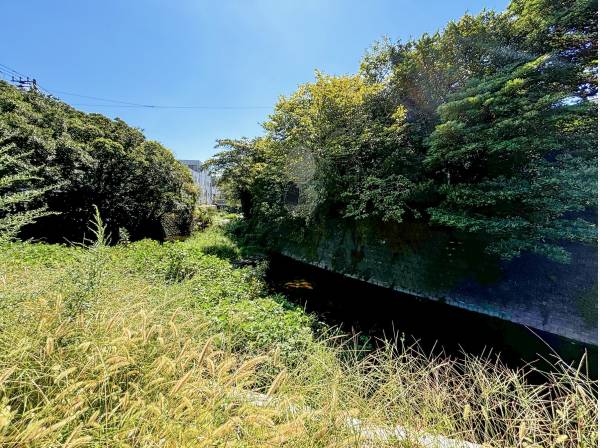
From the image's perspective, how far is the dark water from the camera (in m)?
4.68

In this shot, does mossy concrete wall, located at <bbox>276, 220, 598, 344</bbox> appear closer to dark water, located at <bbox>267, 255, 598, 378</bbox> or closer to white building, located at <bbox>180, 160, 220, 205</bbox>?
dark water, located at <bbox>267, 255, 598, 378</bbox>

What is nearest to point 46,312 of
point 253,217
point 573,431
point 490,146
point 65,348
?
point 65,348

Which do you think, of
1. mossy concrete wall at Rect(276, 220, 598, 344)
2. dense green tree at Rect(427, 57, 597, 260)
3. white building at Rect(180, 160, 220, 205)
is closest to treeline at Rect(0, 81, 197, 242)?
mossy concrete wall at Rect(276, 220, 598, 344)

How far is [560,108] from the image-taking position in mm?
5039

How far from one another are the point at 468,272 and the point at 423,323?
2263 millimetres

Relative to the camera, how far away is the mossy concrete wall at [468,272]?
5305 mm

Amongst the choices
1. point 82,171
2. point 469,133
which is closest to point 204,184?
point 82,171

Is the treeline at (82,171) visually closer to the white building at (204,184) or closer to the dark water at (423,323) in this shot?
the dark water at (423,323)

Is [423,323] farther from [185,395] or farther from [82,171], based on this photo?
[82,171]

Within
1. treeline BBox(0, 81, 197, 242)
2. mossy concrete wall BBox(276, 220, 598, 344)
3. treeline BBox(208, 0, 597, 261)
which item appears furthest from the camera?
treeline BBox(0, 81, 197, 242)

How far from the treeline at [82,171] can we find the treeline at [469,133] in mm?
5446

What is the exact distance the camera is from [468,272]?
6.82 meters

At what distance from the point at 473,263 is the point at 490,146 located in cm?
296

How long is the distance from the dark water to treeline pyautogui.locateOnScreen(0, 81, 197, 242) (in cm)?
535
